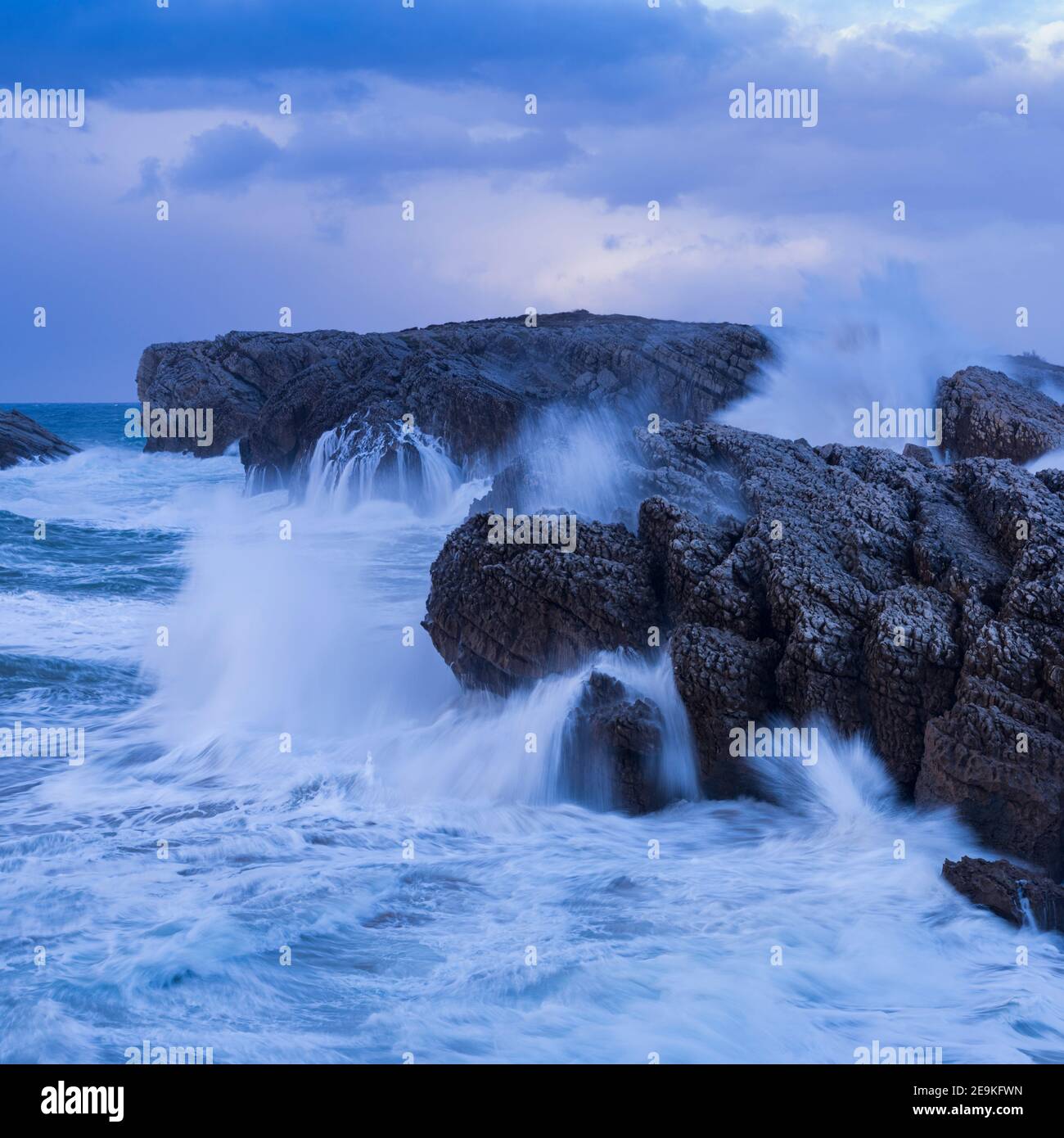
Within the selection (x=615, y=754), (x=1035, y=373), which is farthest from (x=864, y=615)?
(x=1035, y=373)

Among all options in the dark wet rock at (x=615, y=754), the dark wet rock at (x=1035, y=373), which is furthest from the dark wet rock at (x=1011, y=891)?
the dark wet rock at (x=1035, y=373)

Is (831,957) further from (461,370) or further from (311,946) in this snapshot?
(461,370)

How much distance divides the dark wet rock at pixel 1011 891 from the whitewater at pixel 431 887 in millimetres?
97

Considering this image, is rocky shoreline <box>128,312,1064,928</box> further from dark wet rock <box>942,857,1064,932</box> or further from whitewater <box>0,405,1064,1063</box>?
whitewater <box>0,405,1064,1063</box>

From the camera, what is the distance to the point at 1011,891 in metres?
7.93

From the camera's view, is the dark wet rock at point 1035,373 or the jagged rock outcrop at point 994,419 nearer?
the jagged rock outcrop at point 994,419

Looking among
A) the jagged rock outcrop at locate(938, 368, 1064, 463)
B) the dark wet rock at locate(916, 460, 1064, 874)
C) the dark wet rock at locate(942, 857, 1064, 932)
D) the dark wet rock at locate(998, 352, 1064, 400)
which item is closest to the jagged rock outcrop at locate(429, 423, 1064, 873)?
the dark wet rock at locate(916, 460, 1064, 874)

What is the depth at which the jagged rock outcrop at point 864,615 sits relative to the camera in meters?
9.06

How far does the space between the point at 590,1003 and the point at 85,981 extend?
3.33 m

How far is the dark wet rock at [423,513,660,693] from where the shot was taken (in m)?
11.2

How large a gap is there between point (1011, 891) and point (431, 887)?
4292 mm

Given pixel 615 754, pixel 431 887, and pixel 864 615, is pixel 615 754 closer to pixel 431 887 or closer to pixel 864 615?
pixel 431 887

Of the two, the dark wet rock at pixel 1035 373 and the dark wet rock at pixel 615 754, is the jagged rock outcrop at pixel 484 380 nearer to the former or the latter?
the dark wet rock at pixel 1035 373

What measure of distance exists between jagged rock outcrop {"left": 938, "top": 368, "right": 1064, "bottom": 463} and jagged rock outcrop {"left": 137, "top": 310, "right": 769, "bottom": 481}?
1520 centimetres
